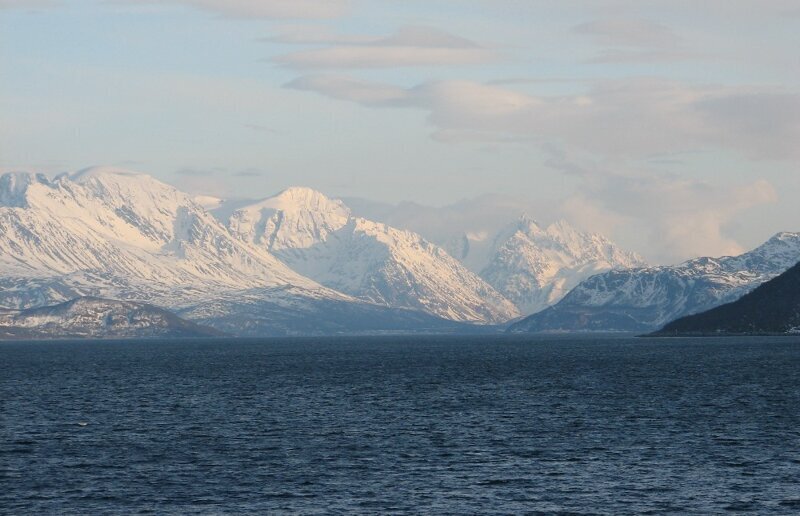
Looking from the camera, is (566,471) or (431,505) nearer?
(431,505)

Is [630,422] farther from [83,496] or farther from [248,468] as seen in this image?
[83,496]

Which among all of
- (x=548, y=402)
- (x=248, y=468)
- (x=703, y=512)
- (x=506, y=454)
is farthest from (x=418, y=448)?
(x=548, y=402)

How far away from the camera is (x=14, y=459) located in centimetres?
12038


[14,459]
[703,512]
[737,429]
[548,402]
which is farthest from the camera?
[548,402]

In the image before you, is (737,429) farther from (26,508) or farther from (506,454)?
(26,508)

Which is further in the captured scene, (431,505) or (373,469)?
(373,469)

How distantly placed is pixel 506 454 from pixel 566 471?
12176 mm

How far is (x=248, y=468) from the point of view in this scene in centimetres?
11469

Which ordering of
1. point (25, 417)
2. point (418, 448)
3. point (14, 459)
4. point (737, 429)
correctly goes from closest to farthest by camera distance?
point (14, 459), point (418, 448), point (737, 429), point (25, 417)

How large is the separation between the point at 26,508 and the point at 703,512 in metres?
50.2

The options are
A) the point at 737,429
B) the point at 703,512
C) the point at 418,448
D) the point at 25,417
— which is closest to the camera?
the point at 703,512

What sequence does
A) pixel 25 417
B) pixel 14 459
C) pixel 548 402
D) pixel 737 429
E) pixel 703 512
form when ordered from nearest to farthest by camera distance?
pixel 703 512 < pixel 14 459 < pixel 737 429 < pixel 25 417 < pixel 548 402

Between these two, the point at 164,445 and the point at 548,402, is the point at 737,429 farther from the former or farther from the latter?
the point at 164,445

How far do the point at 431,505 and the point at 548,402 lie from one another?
8763cm
